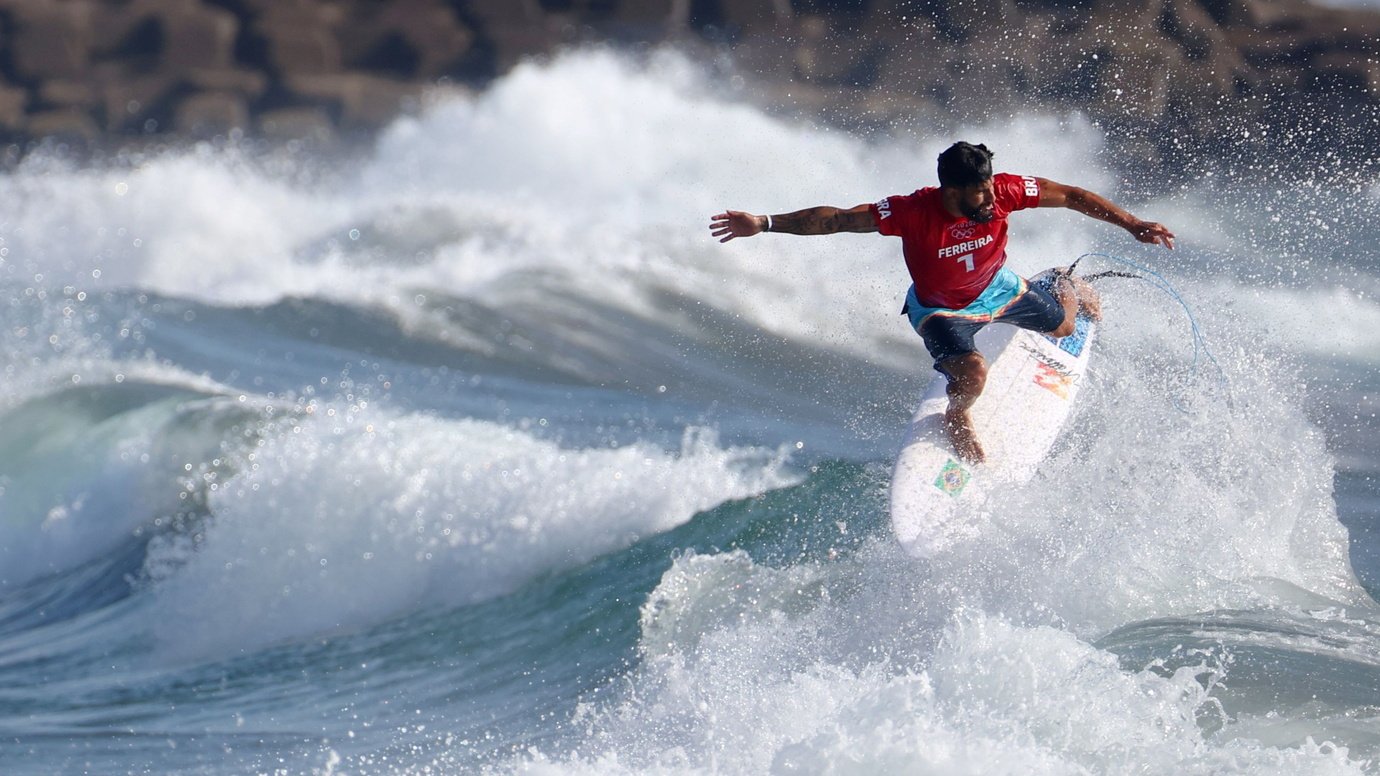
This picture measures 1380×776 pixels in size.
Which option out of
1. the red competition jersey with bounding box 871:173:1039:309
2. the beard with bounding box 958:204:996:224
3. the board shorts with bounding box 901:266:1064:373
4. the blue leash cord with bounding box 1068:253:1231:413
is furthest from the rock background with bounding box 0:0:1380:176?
the beard with bounding box 958:204:996:224

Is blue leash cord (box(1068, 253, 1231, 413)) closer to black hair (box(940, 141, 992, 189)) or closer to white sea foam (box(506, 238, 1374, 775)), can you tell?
white sea foam (box(506, 238, 1374, 775))

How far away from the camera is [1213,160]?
1691 cm

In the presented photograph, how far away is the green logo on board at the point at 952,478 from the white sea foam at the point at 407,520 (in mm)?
2136

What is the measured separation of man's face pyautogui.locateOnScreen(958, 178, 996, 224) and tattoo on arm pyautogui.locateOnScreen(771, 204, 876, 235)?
402 millimetres

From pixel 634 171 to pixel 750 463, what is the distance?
30.1 feet

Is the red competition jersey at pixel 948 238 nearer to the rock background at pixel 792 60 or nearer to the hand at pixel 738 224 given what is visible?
the hand at pixel 738 224

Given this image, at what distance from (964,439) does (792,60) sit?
15.1 meters

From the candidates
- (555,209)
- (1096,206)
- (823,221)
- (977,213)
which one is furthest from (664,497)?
(555,209)

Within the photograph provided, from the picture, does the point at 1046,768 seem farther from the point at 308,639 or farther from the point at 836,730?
the point at 308,639

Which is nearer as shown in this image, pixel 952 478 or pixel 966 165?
pixel 966 165

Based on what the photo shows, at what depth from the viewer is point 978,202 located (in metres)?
6.05

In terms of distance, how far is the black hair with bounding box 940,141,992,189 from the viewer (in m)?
5.92

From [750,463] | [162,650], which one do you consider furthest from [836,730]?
[162,650]

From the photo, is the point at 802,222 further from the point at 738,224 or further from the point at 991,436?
the point at 991,436
